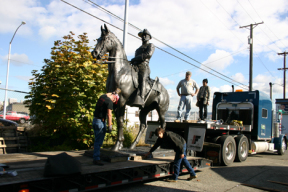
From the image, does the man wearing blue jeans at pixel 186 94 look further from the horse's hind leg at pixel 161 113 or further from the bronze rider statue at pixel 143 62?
the bronze rider statue at pixel 143 62

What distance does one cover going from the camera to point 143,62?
7.10 metres

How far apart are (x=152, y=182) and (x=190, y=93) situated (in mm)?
4217

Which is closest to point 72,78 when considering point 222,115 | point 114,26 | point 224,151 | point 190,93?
point 114,26

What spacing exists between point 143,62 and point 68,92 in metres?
3.20

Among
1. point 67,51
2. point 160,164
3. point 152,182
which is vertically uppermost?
point 67,51

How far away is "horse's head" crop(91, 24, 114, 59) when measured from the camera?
5926 mm

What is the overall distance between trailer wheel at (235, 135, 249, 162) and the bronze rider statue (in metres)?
4.71

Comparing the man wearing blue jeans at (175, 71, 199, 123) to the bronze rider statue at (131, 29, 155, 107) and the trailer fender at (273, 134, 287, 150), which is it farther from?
the trailer fender at (273, 134, 287, 150)

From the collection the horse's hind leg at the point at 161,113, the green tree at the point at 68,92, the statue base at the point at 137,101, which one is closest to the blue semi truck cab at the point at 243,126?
the horse's hind leg at the point at 161,113

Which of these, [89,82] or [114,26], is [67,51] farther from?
[114,26]

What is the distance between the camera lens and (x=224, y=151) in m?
8.34

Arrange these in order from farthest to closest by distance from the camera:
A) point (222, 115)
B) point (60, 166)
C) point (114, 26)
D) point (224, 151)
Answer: point (222, 115) < point (114, 26) < point (224, 151) < point (60, 166)

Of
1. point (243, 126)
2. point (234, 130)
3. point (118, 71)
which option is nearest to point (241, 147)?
point (234, 130)

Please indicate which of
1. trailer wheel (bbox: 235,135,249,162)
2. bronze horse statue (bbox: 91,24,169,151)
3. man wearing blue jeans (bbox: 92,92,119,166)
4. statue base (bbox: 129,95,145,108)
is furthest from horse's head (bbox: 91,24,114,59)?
trailer wheel (bbox: 235,135,249,162)
